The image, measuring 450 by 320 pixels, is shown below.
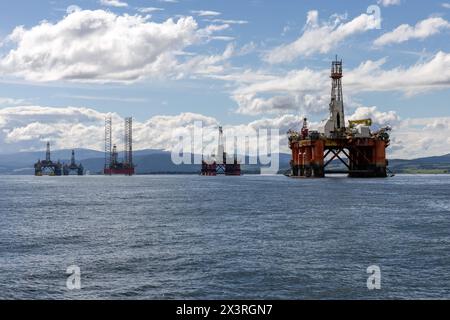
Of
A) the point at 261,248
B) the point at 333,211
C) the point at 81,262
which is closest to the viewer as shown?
the point at 81,262

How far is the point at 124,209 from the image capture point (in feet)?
308

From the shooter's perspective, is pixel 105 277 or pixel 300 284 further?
pixel 105 277

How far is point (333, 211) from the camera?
8431cm

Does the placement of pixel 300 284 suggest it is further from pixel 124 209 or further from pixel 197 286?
pixel 124 209
